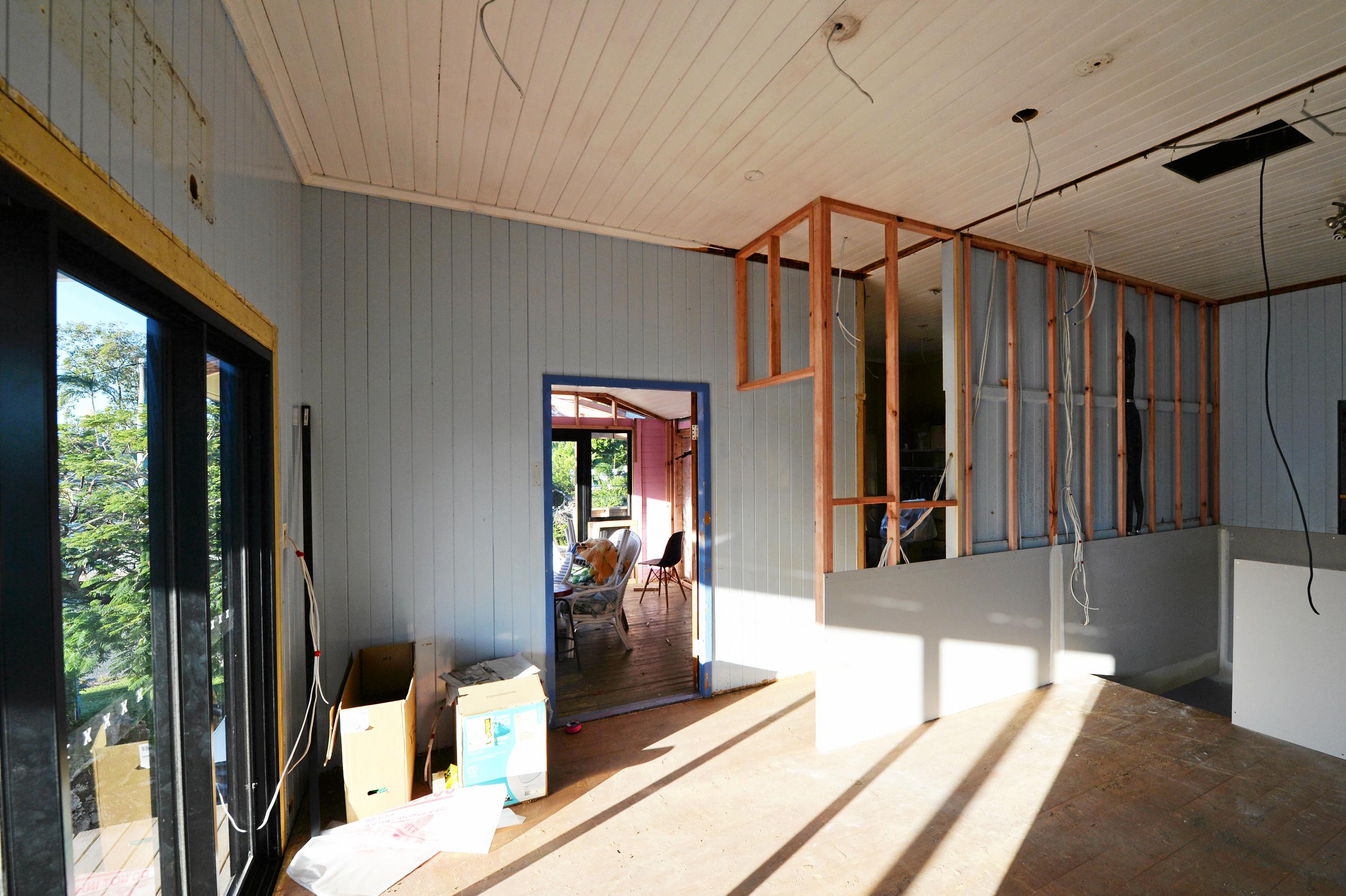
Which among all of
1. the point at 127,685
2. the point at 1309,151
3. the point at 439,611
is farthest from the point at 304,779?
the point at 1309,151

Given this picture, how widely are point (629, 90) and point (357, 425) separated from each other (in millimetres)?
2133

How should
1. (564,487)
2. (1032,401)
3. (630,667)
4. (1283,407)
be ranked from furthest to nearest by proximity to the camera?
(564,487) → (1283,407) → (630,667) → (1032,401)

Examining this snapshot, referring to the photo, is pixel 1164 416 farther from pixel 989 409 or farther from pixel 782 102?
pixel 782 102

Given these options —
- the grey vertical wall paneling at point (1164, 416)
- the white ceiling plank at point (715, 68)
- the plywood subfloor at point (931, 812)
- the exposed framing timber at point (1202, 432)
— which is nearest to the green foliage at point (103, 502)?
the plywood subfloor at point (931, 812)

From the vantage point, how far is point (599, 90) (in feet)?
7.41

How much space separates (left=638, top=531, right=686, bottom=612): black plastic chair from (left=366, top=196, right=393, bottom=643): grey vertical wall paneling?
3.33m

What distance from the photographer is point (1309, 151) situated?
2.68 metres

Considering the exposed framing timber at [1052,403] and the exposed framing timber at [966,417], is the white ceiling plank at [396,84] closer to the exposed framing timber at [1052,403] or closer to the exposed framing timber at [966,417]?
the exposed framing timber at [966,417]

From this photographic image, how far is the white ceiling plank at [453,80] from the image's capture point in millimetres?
1883

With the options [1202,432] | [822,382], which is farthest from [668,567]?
[1202,432]

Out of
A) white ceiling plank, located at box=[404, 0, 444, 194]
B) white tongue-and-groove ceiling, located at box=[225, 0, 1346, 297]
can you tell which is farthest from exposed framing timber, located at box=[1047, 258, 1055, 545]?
white ceiling plank, located at box=[404, 0, 444, 194]

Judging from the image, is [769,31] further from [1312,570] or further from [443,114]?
[1312,570]

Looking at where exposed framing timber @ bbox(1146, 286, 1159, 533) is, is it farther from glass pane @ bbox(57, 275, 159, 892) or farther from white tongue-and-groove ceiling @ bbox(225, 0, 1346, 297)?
glass pane @ bbox(57, 275, 159, 892)

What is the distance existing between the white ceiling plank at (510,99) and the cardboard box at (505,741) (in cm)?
257
